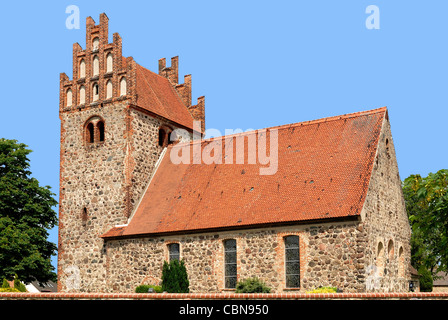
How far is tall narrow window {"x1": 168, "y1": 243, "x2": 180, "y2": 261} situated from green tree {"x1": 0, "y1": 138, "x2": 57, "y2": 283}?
35.9 feet

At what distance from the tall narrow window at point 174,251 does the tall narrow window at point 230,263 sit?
2627 mm

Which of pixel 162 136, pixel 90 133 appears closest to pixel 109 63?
pixel 90 133

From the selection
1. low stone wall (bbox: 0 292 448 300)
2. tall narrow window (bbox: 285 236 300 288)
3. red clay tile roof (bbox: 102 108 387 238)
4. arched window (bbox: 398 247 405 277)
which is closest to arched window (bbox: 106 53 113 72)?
red clay tile roof (bbox: 102 108 387 238)

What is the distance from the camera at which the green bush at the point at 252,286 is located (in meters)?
24.5

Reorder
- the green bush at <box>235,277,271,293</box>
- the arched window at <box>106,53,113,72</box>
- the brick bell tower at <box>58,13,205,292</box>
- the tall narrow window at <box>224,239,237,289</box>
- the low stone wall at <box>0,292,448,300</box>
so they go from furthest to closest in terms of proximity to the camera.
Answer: the arched window at <box>106,53,113,72</box> < the brick bell tower at <box>58,13,205,292</box> < the tall narrow window at <box>224,239,237,289</box> < the green bush at <box>235,277,271,293</box> < the low stone wall at <box>0,292,448,300</box>

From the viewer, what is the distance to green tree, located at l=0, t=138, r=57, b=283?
114ft

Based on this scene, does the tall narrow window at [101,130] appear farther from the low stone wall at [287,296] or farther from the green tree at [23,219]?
the low stone wall at [287,296]

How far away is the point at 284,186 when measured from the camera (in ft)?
88.5

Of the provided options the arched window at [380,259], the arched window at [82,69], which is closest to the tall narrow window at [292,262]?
the arched window at [380,259]

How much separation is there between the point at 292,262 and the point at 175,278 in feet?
17.6

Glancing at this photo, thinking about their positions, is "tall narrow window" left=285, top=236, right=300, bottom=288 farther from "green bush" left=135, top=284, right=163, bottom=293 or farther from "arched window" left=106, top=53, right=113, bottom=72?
"arched window" left=106, top=53, right=113, bottom=72

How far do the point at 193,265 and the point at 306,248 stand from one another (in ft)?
18.8

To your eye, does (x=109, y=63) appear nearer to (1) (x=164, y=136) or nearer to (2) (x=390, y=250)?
(1) (x=164, y=136)
